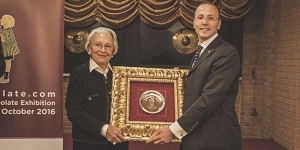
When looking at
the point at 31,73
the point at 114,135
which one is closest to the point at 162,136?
the point at 114,135

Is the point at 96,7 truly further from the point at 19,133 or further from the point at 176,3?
the point at 19,133

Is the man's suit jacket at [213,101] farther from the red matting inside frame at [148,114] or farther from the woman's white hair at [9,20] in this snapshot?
the woman's white hair at [9,20]

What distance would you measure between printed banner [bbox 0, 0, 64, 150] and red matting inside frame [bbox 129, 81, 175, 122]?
51 centimetres

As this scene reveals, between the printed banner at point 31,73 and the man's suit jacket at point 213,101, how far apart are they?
854mm

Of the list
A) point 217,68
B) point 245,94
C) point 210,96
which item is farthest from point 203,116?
point 245,94

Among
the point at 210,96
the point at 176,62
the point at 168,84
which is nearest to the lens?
the point at 210,96

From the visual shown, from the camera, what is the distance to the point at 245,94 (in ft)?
15.9

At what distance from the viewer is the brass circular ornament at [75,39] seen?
465 cm

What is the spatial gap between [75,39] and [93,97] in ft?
8.70

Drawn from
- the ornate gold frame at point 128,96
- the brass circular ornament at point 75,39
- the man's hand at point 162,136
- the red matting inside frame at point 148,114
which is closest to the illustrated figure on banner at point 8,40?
the ornate gold frame at point 128,96

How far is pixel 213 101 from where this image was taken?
2.01m

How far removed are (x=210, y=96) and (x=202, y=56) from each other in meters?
0.25

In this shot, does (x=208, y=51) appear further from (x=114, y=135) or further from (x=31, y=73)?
(x=31, y=73)

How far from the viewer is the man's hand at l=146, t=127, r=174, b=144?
83.3 inches
